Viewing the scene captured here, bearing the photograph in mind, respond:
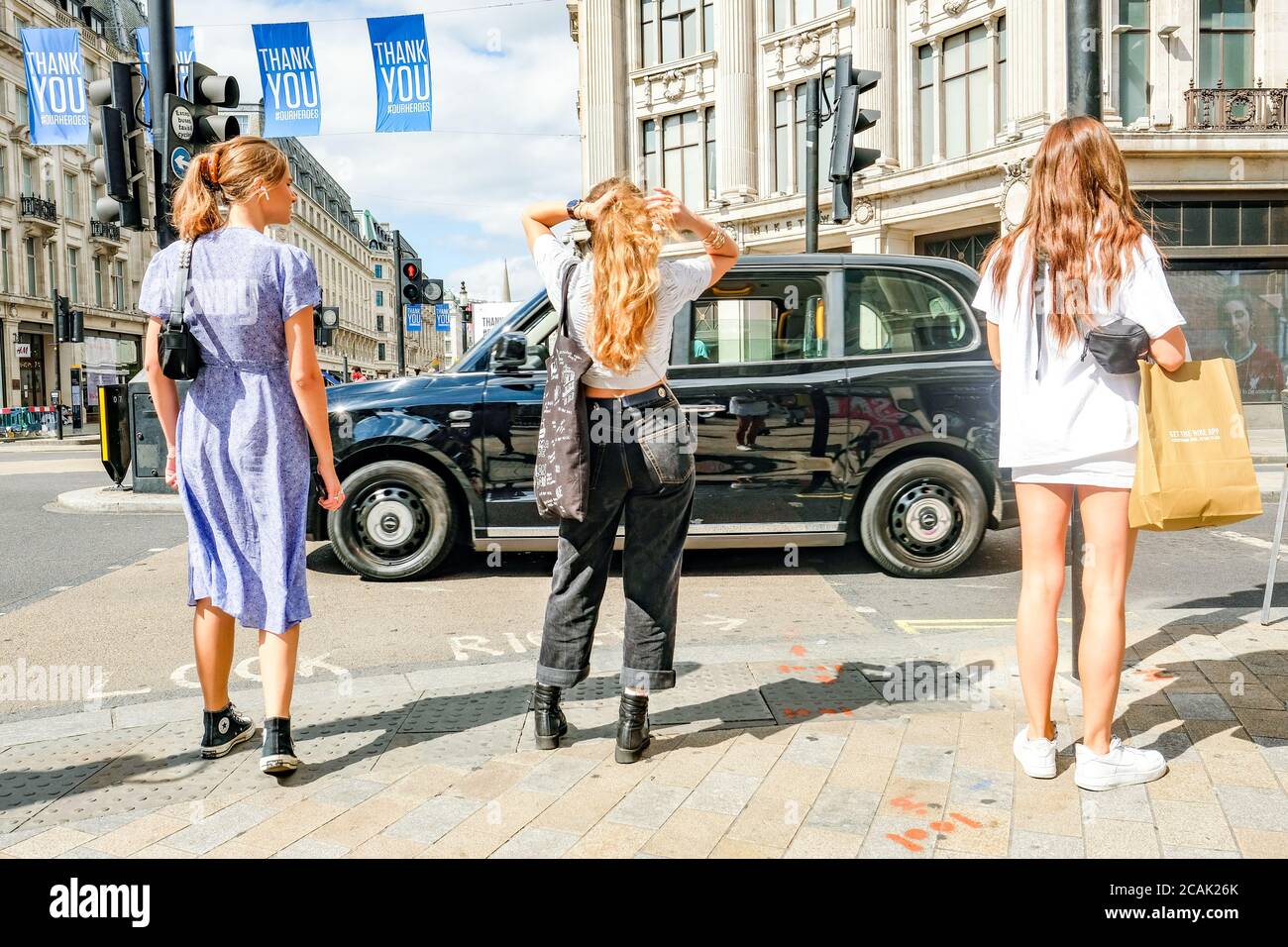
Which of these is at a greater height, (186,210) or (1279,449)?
(186,210)

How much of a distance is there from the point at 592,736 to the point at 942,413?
3728mm

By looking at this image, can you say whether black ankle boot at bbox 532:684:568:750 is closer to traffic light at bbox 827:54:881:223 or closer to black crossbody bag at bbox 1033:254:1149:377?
black crossbody bag at bbox 1033:254:1149:377

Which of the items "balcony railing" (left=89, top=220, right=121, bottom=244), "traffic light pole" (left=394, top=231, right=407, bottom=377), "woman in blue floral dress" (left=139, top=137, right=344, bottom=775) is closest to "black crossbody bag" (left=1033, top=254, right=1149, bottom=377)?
"woman in blue floral dress" (left=139, top=137, right=344, bottom=775)

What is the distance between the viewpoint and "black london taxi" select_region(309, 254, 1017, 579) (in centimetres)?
619

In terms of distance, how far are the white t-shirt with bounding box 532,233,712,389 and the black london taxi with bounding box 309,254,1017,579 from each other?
297cm

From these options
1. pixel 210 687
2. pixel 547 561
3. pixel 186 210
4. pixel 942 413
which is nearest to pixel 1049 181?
pixel 186 210

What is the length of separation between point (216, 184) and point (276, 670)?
1477 mm

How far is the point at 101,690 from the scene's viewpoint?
4.20 meters

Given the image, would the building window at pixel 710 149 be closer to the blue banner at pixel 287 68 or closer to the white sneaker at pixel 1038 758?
the blue banner at pixel 287 68

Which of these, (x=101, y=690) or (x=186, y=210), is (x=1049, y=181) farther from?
(x=101, y=690)

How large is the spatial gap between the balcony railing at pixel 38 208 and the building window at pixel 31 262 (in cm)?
108

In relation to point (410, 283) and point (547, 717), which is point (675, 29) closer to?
point (410, 283)
